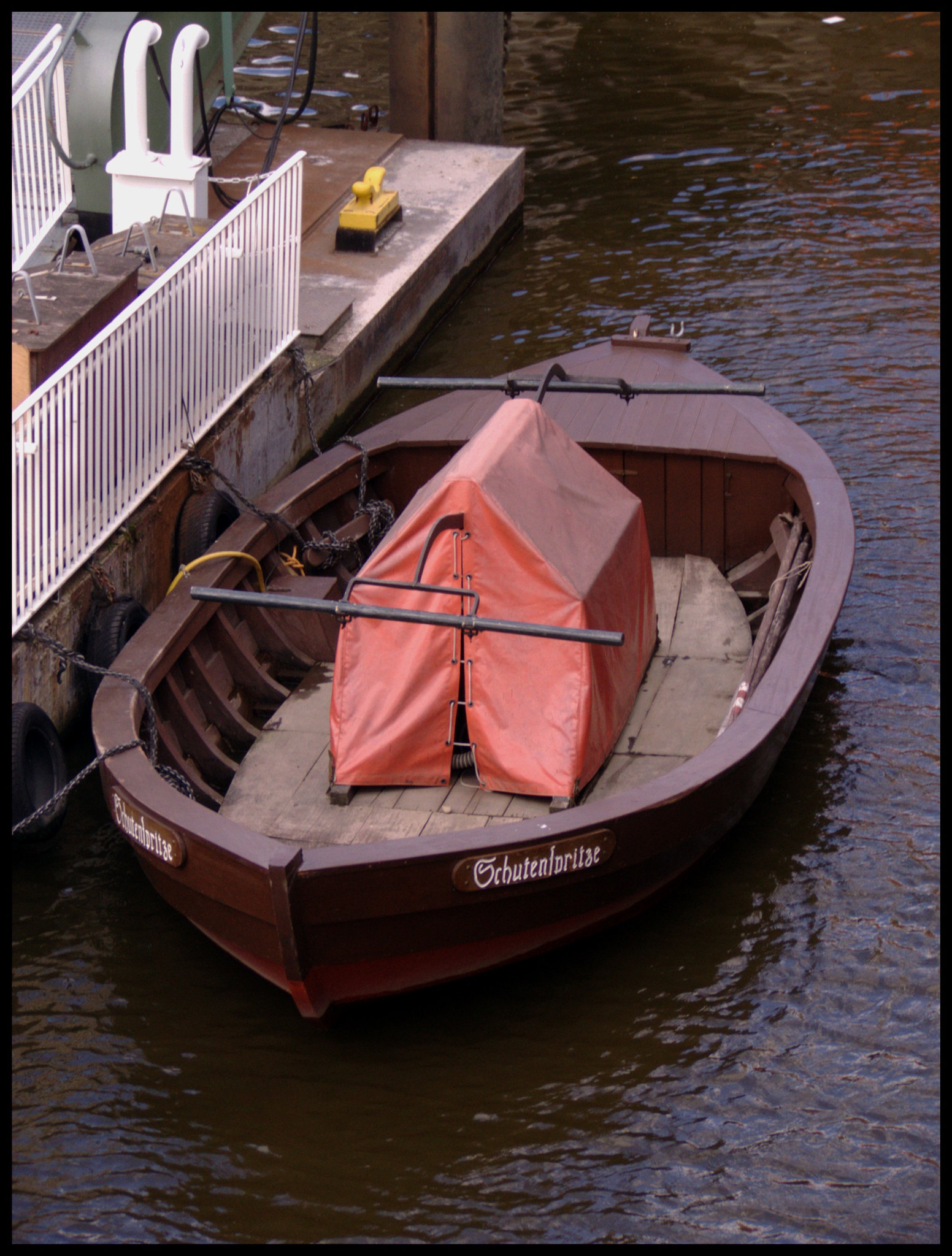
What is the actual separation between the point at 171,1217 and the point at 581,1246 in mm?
1556

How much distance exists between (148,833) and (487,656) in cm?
167

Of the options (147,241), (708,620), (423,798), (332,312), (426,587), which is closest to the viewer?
(426,587)

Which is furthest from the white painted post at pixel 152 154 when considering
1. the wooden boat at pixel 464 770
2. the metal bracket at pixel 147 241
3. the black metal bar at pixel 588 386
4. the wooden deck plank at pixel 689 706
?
the wooden deck plank at pixel 689 706

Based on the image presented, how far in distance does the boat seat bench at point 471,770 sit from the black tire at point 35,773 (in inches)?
41.0

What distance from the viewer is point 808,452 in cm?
873

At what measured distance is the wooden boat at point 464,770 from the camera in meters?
5.72

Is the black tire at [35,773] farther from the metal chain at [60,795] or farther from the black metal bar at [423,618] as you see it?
the black metal bar at [423,618]

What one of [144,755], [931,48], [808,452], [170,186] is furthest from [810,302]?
[144,755]

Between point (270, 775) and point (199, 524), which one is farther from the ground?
point (199, 524)

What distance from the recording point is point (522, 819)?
19.6ft

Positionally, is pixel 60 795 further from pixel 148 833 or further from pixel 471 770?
pixel 471 770

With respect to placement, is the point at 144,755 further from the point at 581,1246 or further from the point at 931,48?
the point at 931,48

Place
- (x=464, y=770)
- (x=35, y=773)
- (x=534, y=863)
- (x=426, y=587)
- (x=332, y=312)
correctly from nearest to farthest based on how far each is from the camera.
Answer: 1. (x=534, y=863)
2. (x=426, y=587)
3. (x=464, y=770)
4. (x=35, y=773)
5. (x=332, y=312)

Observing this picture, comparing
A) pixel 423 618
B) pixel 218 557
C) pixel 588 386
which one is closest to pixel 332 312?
pixel 588 386
